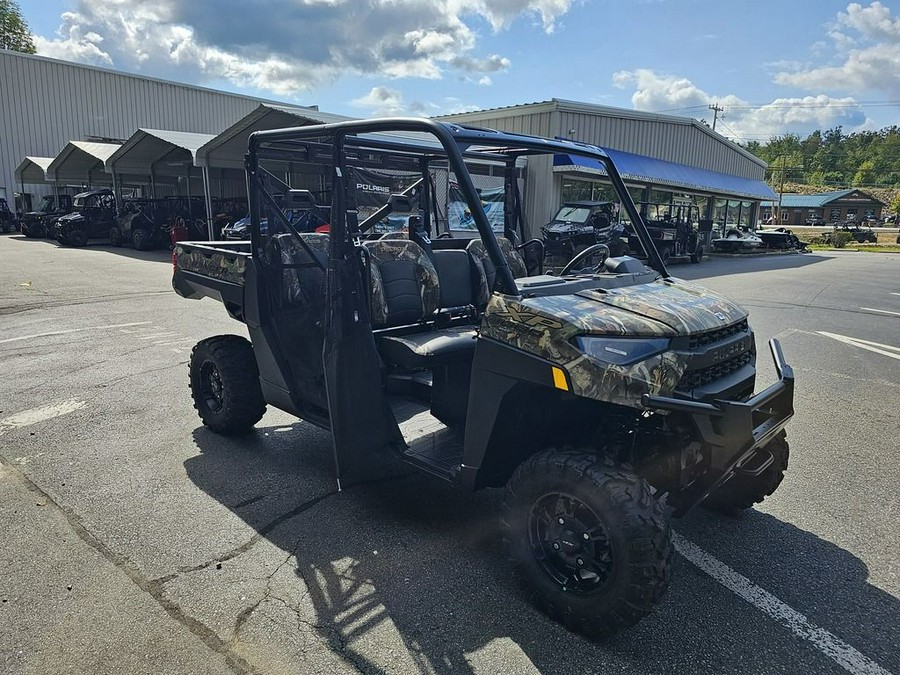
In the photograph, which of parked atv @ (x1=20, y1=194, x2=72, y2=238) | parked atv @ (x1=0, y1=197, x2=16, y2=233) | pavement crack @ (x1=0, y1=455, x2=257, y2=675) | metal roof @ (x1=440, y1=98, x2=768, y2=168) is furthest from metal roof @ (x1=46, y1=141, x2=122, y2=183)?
pavement crack @ (x1=0, y1=455, x2=257, y2=675)

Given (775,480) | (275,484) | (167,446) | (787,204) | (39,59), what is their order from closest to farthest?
(775,480) → (275,484) → (167,446) → (39,59) → (787,204)

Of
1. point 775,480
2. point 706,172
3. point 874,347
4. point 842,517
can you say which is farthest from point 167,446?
point 706,172

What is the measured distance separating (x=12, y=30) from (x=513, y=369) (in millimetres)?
65267

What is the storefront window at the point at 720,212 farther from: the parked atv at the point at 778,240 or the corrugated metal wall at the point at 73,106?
the corrugated metal wall at the point at 73,106

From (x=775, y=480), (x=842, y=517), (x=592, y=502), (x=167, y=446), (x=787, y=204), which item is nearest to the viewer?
(x=592, y=502)

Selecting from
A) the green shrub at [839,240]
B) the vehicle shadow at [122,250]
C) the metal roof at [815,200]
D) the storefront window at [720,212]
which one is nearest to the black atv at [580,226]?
the vehicle shadow at [122,250]

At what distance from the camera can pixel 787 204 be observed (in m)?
80.5

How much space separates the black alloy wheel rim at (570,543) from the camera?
2537mm

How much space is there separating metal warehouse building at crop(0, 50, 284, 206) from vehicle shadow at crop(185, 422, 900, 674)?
32811 millimetres

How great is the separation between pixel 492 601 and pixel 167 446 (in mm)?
2883

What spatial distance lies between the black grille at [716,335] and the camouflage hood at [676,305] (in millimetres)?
23

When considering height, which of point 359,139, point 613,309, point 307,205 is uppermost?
point 359,139

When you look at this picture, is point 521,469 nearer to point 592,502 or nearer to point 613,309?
point 592,502

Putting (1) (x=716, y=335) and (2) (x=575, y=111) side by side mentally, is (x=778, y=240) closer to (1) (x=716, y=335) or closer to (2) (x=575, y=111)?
(2) (x=575, y=111)
